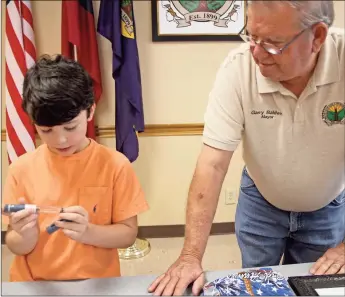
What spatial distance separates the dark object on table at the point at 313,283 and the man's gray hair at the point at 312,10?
54 cm

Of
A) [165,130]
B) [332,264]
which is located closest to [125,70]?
[165,130]

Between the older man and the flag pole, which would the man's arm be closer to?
the older man

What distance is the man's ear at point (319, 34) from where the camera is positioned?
3.07 ft

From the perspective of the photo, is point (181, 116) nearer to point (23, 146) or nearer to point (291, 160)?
point (23, 146)

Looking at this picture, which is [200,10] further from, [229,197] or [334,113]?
[334,113]

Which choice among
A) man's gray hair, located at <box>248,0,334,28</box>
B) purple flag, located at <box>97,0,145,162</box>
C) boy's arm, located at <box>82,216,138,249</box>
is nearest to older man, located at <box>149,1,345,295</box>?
man's gray hair, located at <box>248,0,334,28</box>

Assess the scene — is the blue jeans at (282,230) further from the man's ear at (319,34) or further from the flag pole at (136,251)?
the flag pole at (136,251)

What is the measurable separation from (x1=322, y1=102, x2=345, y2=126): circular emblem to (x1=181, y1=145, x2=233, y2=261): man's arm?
0.26 meters

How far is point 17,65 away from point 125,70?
57cm

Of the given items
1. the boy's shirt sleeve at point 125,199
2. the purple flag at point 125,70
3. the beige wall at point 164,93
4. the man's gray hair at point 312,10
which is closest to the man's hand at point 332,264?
the boy's shirt sleeve at point 125,199

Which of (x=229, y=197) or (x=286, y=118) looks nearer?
(x=286, y=118)

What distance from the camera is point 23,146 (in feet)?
7.68

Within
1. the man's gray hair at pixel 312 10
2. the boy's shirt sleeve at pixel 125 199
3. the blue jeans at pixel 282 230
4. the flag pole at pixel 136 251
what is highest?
the man's gray hair at pixel 312 10

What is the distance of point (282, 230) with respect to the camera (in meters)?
1.28
